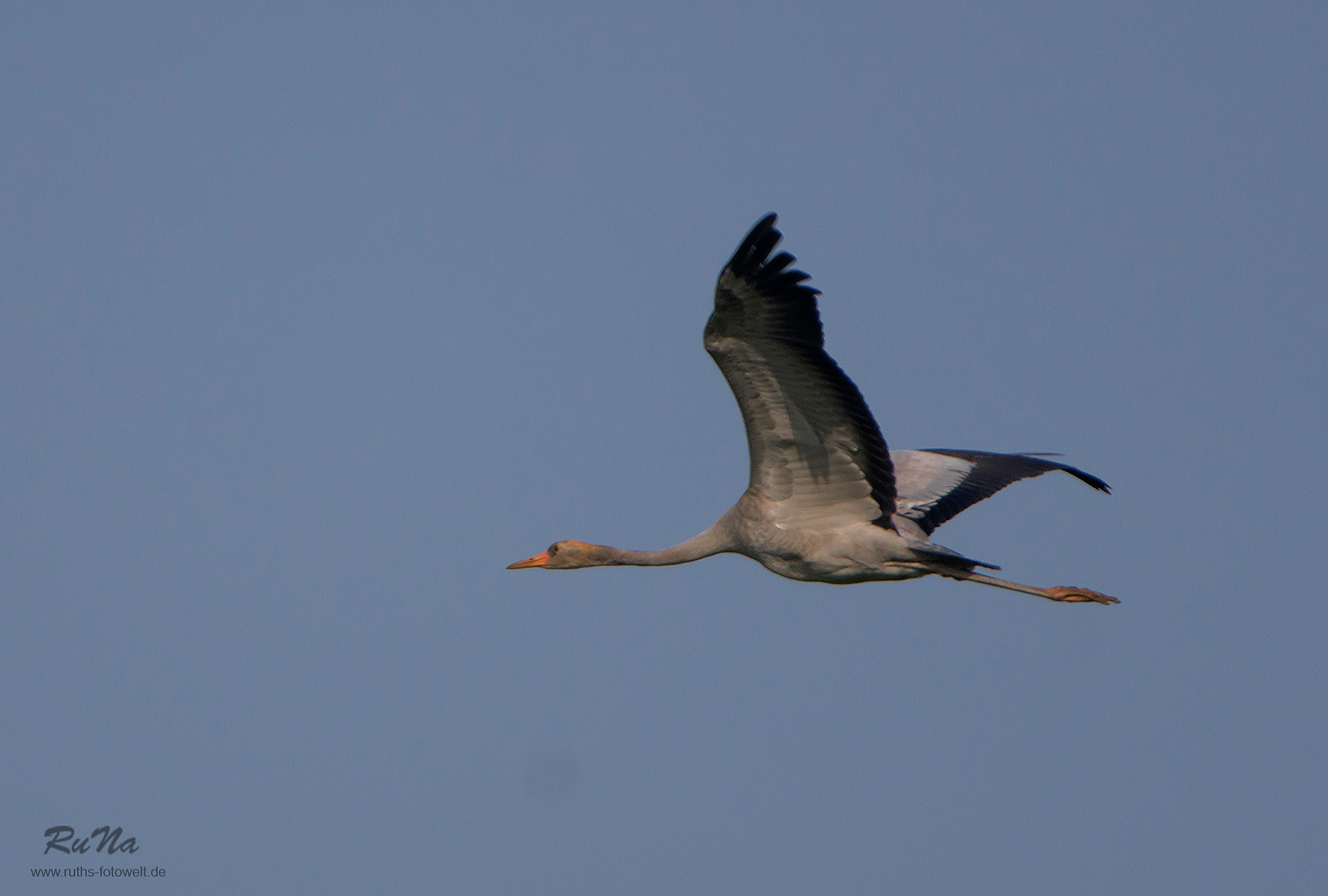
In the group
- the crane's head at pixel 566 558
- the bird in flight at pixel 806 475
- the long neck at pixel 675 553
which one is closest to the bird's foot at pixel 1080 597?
the bird in flight at pixel 806 475

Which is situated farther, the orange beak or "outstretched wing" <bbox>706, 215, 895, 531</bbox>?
the orange beak

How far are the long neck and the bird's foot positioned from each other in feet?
10.1

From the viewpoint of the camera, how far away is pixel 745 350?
9.69 m

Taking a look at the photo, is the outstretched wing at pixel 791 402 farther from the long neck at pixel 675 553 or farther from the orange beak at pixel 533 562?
the orange beak at pixel 533 562

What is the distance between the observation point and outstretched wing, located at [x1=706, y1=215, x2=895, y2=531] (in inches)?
362

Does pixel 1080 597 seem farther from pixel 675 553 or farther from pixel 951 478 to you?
pixel 675 553

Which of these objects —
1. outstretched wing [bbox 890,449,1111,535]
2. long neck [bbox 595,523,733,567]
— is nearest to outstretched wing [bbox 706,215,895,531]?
long neck [bbox 595,523,733,567]

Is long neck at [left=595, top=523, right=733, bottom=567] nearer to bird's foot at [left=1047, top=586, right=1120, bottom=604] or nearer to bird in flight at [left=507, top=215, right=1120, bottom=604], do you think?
bird in flight at [left=507, top=215, right=1120, bottom=604]

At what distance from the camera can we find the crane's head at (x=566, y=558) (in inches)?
507

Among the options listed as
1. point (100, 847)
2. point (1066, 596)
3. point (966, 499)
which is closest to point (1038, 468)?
point (966, 499)

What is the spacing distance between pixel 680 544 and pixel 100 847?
7.13 meters

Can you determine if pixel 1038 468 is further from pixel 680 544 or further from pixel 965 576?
pixel 680 544

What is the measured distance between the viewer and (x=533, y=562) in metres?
13.1

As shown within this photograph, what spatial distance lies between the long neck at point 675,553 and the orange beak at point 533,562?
1.81 ft
